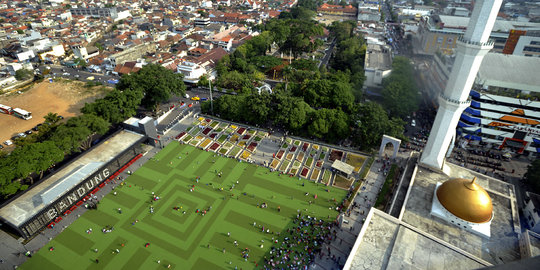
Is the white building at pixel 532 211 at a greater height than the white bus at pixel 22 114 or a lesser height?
greater

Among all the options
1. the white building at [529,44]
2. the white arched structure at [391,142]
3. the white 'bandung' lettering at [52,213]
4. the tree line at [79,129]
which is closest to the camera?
the white 'bandung' lettering at [52,213]

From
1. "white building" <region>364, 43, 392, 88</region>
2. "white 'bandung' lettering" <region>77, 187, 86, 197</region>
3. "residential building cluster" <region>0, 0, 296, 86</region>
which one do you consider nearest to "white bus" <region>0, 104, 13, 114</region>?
"residential building cluster" <region>0, 0, 296, 86</region>

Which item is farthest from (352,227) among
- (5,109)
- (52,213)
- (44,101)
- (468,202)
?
(5,109)

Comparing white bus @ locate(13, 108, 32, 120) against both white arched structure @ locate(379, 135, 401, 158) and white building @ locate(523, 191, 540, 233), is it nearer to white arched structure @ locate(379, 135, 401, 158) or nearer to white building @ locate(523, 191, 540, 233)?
white arched structure @ locate(379, 135, 401, 158)

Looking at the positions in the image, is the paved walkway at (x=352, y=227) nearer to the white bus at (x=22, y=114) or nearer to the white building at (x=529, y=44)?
the white building at (x=529, y=44)

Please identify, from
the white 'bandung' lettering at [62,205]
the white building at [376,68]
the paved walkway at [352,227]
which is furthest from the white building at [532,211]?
the white 'bandung' lettering at [62,205]

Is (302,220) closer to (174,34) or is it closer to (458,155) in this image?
(458,155)

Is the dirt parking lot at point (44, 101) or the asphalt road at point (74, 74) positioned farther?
the asphalt road at point (74, 74)
